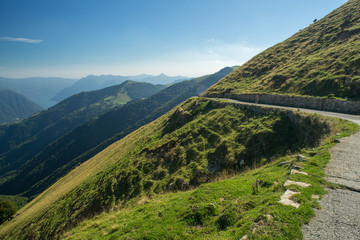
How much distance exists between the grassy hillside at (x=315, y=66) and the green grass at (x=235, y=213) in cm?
2185

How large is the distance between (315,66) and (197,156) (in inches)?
1378

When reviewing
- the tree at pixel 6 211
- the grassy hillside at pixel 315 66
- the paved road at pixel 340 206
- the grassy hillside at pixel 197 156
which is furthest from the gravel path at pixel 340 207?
the tree at pixel 6 211

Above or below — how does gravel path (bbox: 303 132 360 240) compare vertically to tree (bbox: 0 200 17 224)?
above

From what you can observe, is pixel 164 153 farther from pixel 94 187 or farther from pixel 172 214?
pixel 172 214

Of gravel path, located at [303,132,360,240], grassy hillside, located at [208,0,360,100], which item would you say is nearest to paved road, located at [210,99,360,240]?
gravel path, located at [303,132,360,240]

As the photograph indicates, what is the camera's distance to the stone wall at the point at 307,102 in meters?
23.3

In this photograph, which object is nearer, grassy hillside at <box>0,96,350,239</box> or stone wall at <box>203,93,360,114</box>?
grassy hillside at <box>0,96,350,239</box>

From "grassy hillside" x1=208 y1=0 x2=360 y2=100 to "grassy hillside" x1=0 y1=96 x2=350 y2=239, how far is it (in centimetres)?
1085

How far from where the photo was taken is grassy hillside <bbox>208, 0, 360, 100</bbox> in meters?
28.1

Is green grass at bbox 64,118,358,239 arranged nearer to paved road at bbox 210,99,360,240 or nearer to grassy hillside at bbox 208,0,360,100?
paved road at bbox 210,99,360,240

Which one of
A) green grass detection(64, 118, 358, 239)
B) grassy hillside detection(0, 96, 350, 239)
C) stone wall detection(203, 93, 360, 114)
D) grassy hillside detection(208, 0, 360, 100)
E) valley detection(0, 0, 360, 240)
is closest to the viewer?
green grass detection(64, 118, 358, 239)

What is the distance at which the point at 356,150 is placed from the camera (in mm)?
12594

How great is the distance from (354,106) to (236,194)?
24781mm

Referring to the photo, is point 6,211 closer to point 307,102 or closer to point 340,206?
point 340,206
